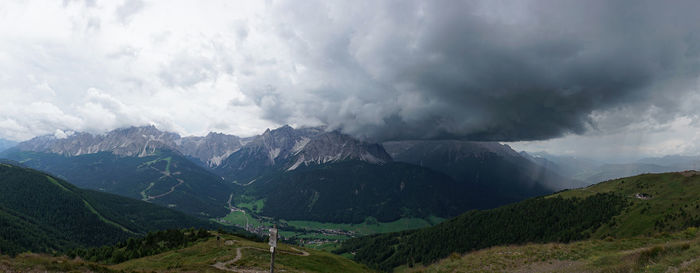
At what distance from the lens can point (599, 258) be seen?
93.1 feet

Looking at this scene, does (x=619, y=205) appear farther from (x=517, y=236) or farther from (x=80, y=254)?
(x=80, y=254)

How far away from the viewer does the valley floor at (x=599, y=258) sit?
827 inches

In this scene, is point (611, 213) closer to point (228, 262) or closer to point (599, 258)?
point (599, 258)

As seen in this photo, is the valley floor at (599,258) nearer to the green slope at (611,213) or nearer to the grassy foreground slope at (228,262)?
the grassy foreground slope at (228,262)

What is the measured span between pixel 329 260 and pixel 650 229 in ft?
404

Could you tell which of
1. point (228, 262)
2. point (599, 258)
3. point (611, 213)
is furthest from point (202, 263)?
point (611, 213)

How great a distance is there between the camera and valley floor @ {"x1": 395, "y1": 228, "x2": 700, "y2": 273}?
2100 centimetres

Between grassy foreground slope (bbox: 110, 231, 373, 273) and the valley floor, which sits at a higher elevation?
the valley floor

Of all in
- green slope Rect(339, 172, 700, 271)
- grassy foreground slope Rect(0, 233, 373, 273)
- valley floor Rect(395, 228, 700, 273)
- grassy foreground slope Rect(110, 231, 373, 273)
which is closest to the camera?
valley floor Rect(395, 228, 700, 273)

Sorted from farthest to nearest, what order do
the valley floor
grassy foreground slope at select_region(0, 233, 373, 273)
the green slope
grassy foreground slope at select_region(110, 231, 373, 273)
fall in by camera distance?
the green slope < grassy foreground slope at select_region(110, 231, 373, 273) < grassy foreground slope at select_region(0, 233, 373, 273) < the valley floor

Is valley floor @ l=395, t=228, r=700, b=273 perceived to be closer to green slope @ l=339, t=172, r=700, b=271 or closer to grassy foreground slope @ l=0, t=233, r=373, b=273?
grassy foreground slope @ l=0, t=233, r=373, b=273

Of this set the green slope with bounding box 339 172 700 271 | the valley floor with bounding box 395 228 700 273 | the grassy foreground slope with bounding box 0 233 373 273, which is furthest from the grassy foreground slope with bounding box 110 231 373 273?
the green slope with bounding box 339 172 700 271

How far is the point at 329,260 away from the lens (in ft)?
Result: 210

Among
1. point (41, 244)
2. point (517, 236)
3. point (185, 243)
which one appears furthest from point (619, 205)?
point (41, 244)
